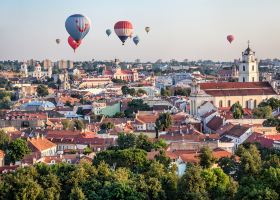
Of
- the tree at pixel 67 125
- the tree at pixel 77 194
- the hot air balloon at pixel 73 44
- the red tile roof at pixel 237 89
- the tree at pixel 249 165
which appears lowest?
the tree at pixel 67 125

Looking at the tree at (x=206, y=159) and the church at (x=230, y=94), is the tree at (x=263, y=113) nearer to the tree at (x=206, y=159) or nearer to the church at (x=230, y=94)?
the church at (x=230, y=94)

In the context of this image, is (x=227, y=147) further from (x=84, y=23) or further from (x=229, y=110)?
(x=229, y=110)

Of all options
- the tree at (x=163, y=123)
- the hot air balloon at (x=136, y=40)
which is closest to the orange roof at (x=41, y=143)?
the tree at (x=163, y=123)

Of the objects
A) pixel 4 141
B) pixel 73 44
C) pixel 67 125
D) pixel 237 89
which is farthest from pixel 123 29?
pixel 237 89

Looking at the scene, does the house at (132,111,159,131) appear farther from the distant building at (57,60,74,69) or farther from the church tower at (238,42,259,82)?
the distant building at (57,60,74,69)

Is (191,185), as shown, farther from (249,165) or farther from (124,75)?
(124,75)

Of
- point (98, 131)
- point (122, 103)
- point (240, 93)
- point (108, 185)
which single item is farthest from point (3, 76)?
point (108, 185)
